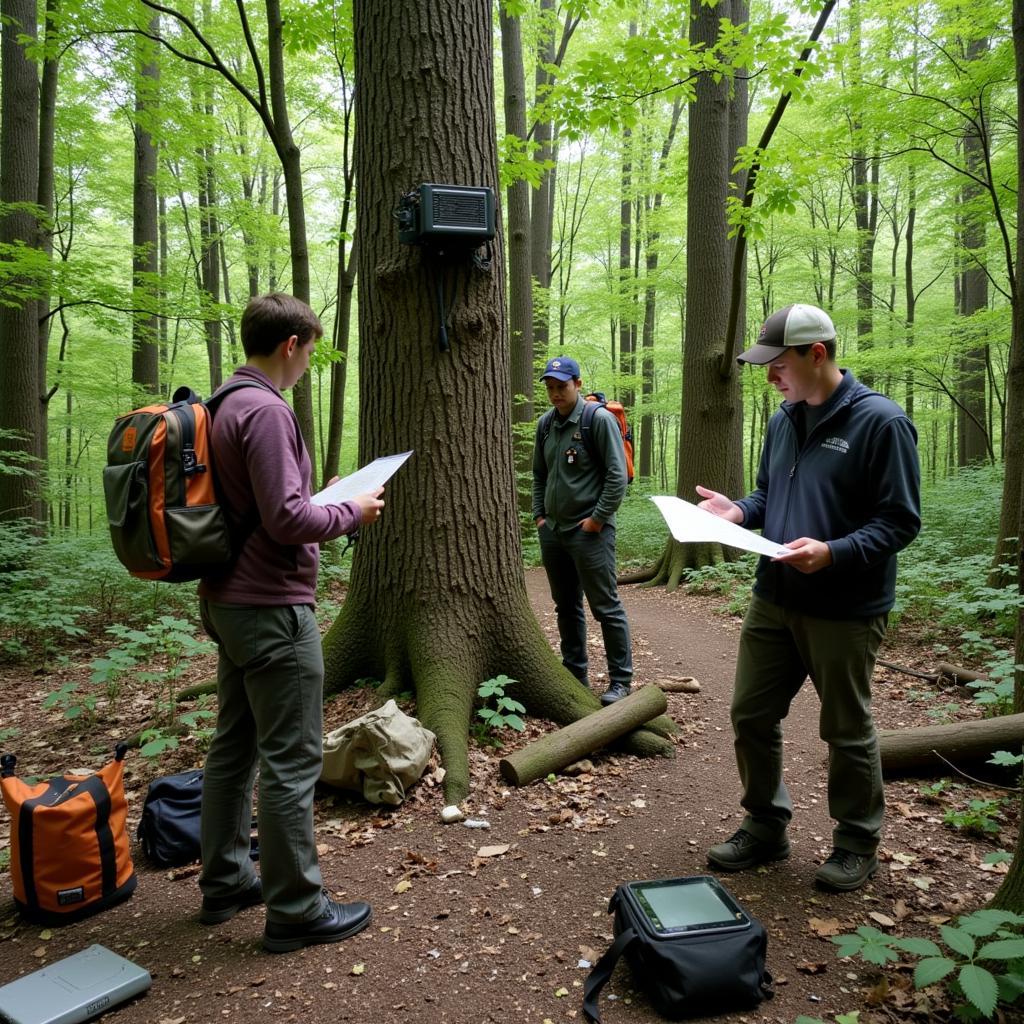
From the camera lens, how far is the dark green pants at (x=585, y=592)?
4.77m

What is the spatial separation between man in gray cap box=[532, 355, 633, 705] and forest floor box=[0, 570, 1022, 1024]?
85 cm

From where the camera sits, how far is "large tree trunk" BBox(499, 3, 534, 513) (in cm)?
1152

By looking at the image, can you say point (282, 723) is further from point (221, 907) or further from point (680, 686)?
point (680, 686)

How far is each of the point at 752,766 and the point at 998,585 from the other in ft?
15.2

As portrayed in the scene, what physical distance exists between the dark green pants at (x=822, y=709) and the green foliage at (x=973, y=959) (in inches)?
25.8

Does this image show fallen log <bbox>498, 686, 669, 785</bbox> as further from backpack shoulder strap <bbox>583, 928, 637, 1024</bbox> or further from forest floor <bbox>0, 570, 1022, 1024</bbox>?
backpack shoulder strap <bbox>583, 928, 637, 1024</bbox>

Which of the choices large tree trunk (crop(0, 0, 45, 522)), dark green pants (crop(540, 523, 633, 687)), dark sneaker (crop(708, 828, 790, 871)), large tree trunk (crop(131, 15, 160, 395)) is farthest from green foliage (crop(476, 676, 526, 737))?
large tree trunk (crop(131, 15, 160, 395))

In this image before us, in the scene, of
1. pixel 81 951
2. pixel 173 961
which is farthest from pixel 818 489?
pixel 81 951

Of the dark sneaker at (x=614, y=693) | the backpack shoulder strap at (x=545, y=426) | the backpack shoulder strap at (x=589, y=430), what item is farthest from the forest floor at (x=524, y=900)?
the backpack shoulder strap at (x=545, y=426)

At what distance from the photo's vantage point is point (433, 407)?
3.95 metres

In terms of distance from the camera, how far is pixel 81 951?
246 cm

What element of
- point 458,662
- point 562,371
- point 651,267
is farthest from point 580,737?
point 651,267

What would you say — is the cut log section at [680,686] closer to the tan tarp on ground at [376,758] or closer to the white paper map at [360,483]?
the tan tarp on ground at [376,758]

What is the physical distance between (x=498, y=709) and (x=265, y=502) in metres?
2.25
